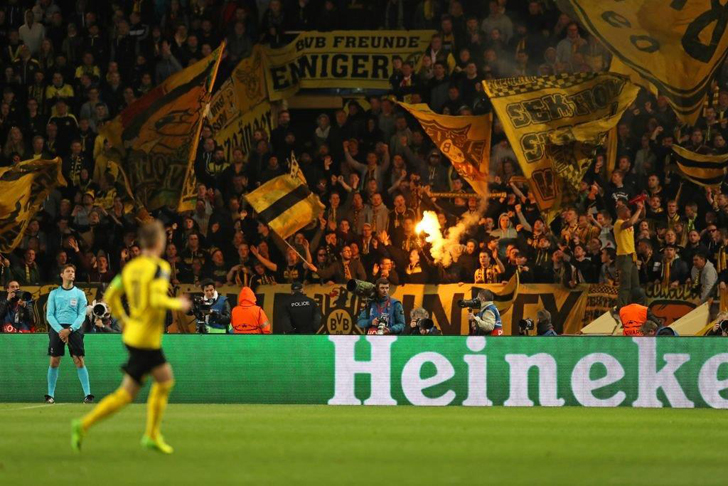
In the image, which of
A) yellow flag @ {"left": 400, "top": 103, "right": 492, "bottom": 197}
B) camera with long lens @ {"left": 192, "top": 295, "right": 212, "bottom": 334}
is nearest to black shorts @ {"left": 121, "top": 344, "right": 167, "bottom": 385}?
camera with long lens @ {"left": 192, "top": 295, "right": 212, "bottom": 334}

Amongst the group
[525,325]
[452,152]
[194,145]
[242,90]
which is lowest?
[525,325]

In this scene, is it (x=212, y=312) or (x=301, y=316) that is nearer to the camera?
(x=212, y=312)

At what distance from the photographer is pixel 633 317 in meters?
19.6

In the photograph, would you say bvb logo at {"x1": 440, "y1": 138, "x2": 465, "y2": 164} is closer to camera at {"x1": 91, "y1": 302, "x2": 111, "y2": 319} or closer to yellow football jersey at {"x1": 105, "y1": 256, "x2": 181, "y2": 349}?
camera at {"x1": 91, "y1": 302, "x2": 111, "y2": 319}

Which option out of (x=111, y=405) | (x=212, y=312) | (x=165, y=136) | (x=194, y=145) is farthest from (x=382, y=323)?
(x=111, y=405)

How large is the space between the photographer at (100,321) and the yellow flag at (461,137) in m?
6.91

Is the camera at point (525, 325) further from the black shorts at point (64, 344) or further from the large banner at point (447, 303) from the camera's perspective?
the black shorts at point (64, 344)

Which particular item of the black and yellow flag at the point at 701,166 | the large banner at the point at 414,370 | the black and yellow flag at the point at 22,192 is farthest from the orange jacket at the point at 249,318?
the black and yellow flag at the point at 701,166

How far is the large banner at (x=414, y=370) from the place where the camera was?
734 inches

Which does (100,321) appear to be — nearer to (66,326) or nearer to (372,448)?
(66,326)

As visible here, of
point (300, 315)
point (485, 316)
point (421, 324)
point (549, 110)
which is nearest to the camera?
point (485, 316)

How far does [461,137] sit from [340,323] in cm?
423

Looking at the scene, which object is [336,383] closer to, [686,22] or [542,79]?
[542,79]

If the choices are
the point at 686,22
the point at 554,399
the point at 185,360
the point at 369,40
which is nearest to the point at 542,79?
the point at 686,22
